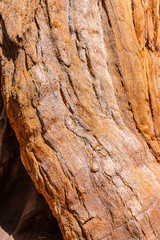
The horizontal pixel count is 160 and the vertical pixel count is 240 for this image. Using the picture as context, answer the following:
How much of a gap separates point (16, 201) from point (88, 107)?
2.41 metres

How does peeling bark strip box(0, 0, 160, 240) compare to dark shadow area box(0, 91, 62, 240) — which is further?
dark shadow area box(0, 91, 62, 240)

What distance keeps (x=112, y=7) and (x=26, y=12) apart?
3.86 feet

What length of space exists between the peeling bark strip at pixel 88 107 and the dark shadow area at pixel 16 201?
3.06 feet

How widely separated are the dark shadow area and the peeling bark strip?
0.93 m

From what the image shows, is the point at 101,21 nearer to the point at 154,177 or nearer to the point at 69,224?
the point at 154,177

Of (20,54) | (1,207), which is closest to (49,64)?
(20,54)

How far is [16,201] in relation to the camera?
13.3 ft

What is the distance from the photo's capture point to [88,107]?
2742 millimetres

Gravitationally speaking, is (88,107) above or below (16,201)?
above

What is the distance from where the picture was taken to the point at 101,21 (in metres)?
3.08

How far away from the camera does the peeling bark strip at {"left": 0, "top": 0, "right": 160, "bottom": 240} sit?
2.37 m

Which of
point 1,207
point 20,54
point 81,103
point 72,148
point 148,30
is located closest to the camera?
point 72,148

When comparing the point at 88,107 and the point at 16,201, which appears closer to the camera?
the point at 88,107

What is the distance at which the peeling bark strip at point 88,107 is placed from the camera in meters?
2.37
